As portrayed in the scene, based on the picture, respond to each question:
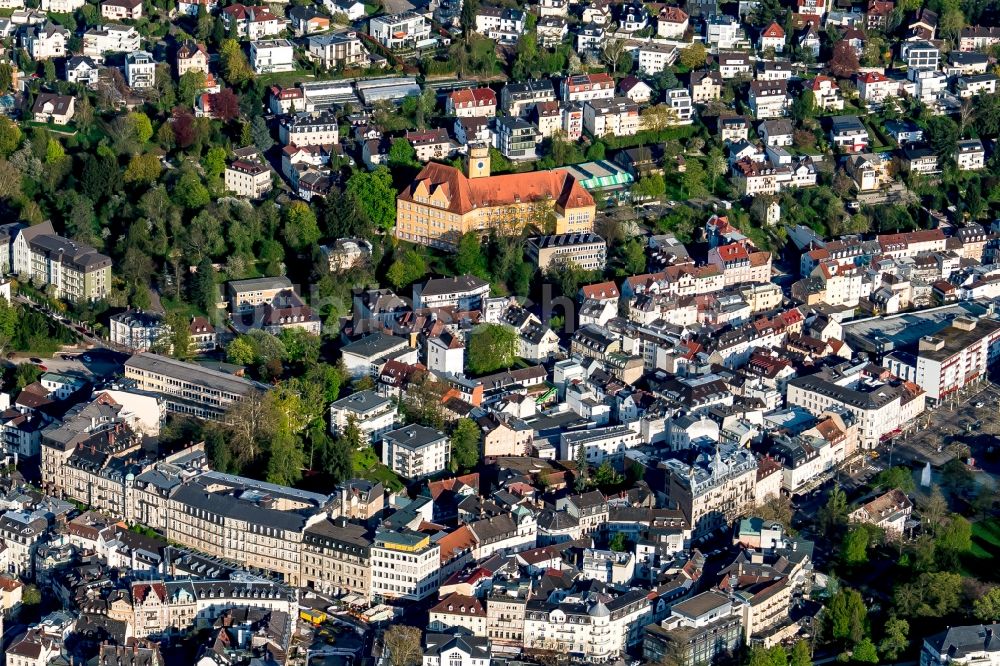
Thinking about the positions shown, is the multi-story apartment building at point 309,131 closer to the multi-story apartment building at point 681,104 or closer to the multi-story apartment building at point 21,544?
the multi-story apartment building at point 681,104

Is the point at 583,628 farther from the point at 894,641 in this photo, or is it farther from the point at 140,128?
the point at 140,128

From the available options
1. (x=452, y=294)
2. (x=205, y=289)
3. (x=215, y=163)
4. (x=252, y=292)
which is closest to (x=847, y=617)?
(x=452, y=294)

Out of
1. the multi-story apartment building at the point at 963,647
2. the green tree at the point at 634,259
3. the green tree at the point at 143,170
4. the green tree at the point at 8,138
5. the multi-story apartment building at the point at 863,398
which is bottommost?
the multi-story apartment building at the point at 963,647

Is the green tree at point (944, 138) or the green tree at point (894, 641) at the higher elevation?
the green tree at point (944, 138)

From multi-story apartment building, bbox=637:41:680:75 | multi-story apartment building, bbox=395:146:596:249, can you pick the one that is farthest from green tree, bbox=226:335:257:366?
multi-story apartment building, bbox=637:41:680:75

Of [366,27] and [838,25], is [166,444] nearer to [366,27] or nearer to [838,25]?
[366,27]

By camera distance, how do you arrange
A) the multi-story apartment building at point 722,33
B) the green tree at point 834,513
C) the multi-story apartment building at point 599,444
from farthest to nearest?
the multi-story apartment building at point 722,33, the multi-story apartment building at point 599,444, the green tree at point 834,513

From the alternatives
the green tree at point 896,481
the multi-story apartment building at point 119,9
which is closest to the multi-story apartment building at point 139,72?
the multi-story apartment building at point 119,9

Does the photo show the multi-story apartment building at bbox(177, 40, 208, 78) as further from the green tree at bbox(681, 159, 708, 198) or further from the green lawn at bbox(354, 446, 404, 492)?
the green lawn at bbox(354, 446, 404, 492)
